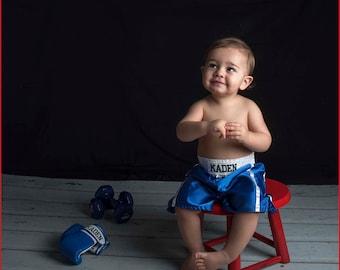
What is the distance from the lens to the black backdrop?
7.40 feet

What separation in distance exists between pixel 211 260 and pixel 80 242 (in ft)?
1.29

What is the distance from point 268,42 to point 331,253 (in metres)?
0.93

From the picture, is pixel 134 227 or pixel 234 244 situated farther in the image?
pixel 134 227

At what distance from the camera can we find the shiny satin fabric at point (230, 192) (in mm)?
1442

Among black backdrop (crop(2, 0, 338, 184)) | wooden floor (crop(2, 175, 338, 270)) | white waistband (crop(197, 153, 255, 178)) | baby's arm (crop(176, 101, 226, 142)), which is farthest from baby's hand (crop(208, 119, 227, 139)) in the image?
black backdrop (crop(2, 0, 338, 184))

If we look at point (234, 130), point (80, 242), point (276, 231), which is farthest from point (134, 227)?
point (234, 130)

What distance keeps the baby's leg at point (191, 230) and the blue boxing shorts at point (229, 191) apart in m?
0.03

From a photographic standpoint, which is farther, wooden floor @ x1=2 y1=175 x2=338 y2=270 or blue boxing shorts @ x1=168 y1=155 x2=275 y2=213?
wooden floor @ x1=2 y1=175 x2=338 y2=270

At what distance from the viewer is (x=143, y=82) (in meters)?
2.35

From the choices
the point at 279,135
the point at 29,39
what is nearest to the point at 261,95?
the point at 279,135

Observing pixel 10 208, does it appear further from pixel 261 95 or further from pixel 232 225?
pixel 261 95

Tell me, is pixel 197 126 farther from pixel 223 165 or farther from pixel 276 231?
pixel 276 231

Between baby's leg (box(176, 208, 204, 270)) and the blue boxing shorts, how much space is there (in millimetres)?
27

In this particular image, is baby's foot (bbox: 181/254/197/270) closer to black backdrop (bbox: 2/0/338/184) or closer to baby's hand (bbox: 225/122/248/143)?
baby's hand (bbox: 225/122/248/143)
